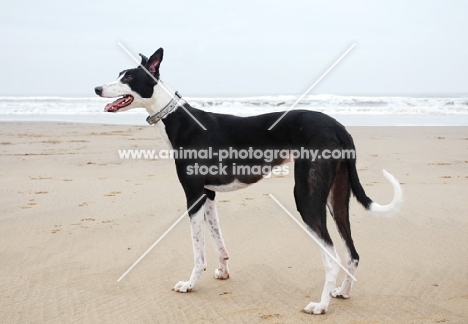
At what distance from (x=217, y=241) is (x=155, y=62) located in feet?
5.77

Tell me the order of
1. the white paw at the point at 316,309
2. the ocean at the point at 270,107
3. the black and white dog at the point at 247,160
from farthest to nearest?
the ocean at the point at 270,107 → the black and white dog at the point at 247,160 → the white paw at the point at 316,309

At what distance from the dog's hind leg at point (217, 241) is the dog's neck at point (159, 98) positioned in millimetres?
964

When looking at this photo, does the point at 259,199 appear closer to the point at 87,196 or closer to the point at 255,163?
the point at 87,196

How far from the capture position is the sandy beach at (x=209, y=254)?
4176 mm

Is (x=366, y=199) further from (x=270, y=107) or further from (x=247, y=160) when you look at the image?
(x=270, y=107)

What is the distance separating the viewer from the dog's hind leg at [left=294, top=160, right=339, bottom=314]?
419 centimetres

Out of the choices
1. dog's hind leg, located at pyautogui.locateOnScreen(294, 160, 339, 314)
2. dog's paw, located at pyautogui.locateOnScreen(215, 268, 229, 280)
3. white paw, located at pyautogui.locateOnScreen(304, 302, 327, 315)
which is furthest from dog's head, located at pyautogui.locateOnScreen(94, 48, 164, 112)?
white paw, located at pyautogui.locateOnScreen(304, 302, 327, 315)

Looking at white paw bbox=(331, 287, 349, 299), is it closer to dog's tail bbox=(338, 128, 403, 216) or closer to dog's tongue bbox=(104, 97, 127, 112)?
dog's tail bbox=(338, 128, 403, 216)

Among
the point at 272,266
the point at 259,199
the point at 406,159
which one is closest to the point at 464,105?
the point at 406,159

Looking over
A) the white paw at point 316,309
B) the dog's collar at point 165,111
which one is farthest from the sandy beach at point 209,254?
the dog's collar at point 165,111

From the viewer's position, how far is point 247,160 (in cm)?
470

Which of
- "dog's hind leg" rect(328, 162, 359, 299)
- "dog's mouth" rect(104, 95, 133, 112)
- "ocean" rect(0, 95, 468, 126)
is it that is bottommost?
"ocean" rect(0, 95, 468, 126)

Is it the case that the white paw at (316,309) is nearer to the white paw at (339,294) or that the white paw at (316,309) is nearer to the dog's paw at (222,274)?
the white paw at (339,294)

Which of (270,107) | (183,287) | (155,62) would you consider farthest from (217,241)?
(270,107)
